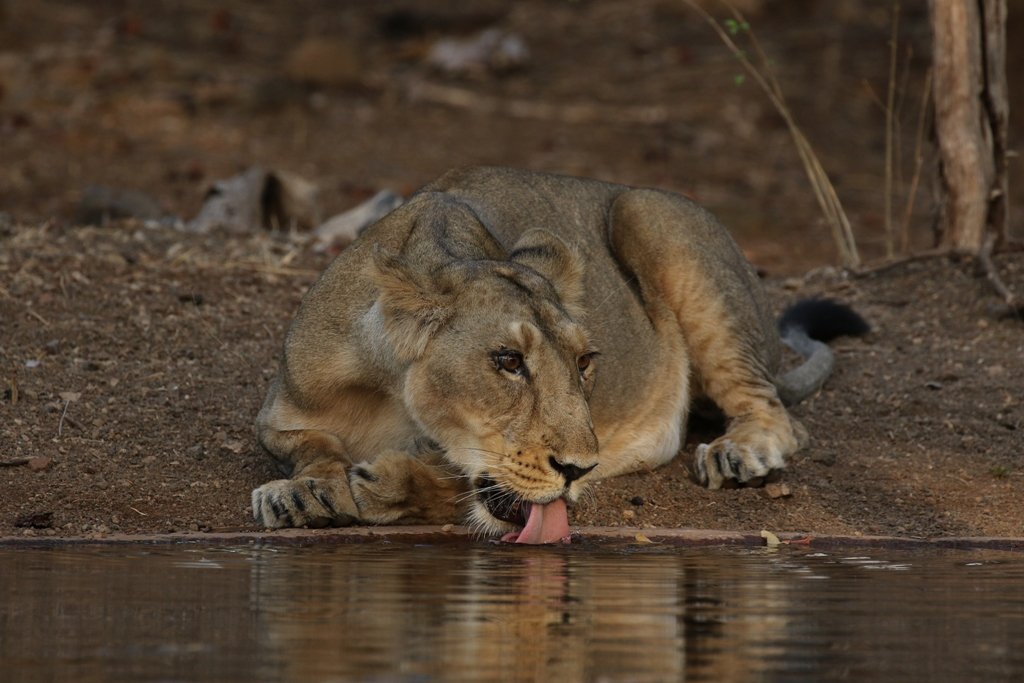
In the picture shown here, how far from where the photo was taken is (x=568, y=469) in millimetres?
5625

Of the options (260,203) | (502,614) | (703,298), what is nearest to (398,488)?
(502,614)

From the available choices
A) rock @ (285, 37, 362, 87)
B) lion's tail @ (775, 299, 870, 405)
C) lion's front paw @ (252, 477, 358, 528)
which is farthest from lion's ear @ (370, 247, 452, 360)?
rock @ (285, 37, 362, 87)

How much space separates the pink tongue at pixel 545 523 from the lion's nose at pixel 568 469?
0.33 feet

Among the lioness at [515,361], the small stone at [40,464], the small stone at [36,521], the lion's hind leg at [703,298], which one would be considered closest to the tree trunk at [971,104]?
the lioness at [515,361]

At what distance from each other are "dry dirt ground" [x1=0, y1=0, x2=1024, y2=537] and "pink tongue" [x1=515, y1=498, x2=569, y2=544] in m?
0.60

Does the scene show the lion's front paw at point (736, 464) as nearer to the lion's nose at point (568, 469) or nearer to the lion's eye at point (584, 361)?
the lion's eye at point (584, 361)

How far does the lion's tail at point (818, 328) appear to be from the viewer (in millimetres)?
8438

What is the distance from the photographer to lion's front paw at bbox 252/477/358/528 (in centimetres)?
595

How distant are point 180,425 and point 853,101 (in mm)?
12470

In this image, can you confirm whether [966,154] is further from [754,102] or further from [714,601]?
[754,102]

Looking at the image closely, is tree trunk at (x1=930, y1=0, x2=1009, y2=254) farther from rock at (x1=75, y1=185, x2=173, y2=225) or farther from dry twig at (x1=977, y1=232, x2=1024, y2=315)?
rock at (x1=75, y1=185, x2=173, y2=225)

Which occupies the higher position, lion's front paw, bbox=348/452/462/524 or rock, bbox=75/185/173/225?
rock, bbox=75/185/173/225

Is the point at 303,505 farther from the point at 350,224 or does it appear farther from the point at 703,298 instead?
the point at 350,224

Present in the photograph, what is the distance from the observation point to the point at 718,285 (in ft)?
25.4
